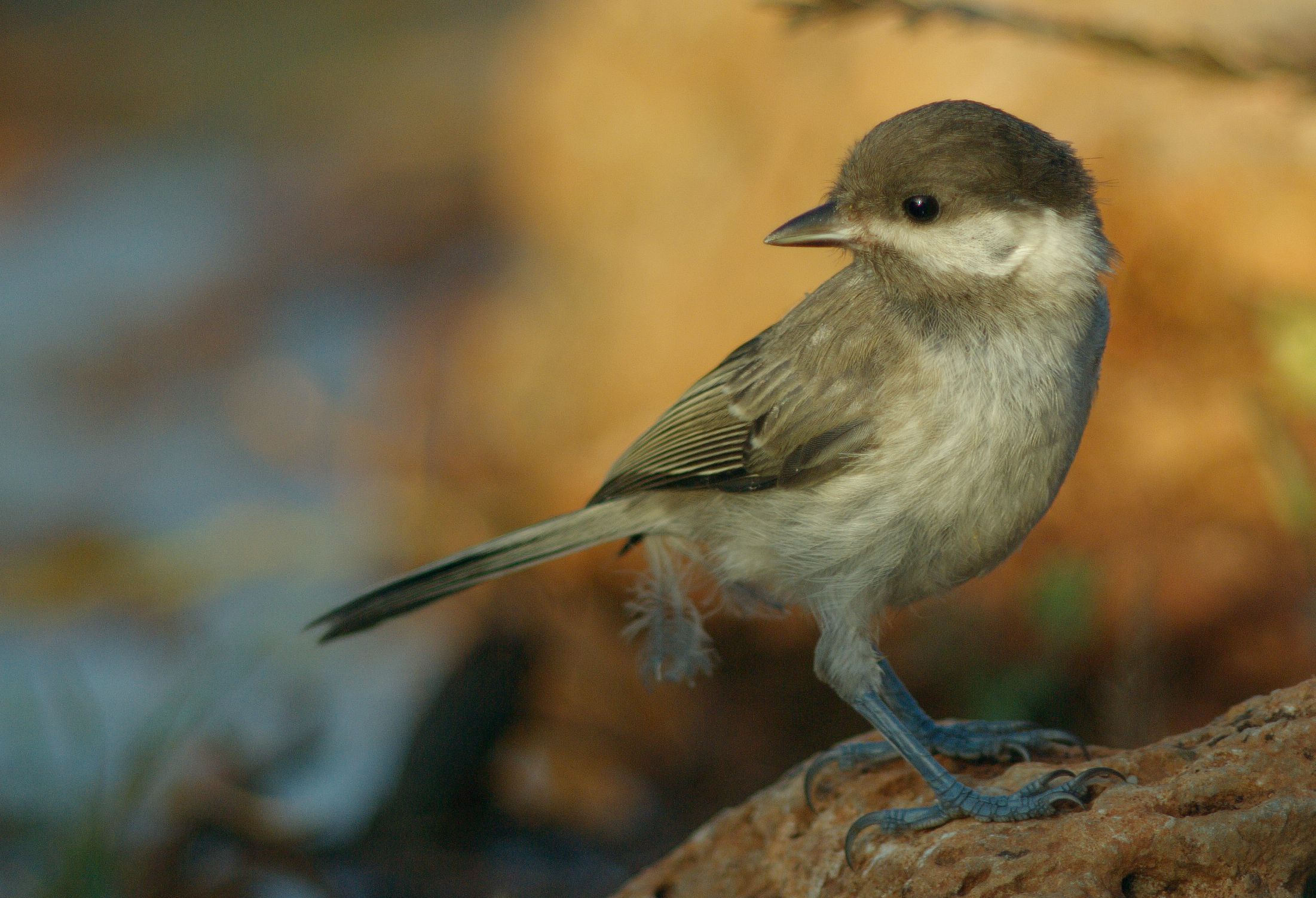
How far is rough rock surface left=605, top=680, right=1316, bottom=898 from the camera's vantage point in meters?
2.20

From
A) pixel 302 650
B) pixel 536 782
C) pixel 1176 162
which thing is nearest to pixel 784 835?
pixel 536 782

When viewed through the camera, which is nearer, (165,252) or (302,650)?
(302,650)

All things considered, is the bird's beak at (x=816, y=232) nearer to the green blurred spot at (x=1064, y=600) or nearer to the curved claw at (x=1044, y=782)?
the curved claw at (x=1044, y=782)

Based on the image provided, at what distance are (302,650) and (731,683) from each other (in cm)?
184

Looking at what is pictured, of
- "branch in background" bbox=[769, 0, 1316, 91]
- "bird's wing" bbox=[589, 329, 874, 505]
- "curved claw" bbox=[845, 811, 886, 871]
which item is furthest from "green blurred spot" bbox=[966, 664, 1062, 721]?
"branch in background" bbox=[769, 0, 1316, 91]

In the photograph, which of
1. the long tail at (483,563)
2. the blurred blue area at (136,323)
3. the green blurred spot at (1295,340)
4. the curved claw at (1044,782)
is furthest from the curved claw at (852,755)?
the blurred blue area at (136,323)

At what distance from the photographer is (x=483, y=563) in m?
3.42

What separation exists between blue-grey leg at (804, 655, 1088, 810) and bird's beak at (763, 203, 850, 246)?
39.5 inches

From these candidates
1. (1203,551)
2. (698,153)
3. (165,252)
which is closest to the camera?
(1203,551)

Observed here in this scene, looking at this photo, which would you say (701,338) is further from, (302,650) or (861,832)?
(861,832)

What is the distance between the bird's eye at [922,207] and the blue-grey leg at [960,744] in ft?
3.43

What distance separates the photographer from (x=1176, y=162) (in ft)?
16.8

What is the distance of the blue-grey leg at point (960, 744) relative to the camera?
303 centimetres

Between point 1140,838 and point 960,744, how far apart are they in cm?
84
